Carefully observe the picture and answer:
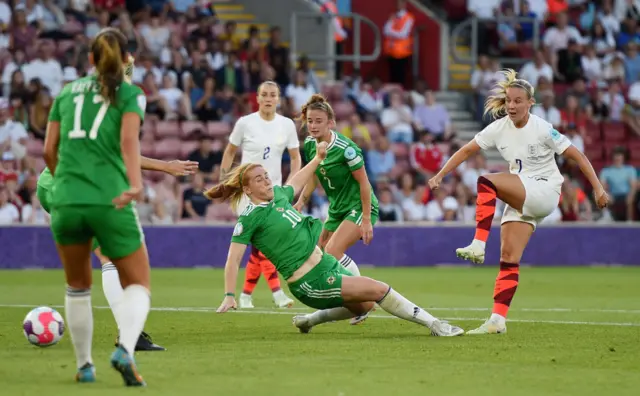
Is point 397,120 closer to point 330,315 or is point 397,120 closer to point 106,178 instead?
point 330,315

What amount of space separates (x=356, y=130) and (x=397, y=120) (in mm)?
1572

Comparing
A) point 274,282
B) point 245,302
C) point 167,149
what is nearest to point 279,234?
point 245,302

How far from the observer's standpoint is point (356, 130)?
2367 centimetres

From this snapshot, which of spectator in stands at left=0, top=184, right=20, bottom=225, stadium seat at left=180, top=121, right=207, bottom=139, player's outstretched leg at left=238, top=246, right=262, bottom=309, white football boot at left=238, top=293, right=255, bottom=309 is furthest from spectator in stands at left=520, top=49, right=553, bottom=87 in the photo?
white football boot at left=238, top=293, right=255, bottom=309

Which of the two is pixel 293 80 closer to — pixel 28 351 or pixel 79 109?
pixel 28 351

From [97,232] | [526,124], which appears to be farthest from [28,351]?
[526,124]

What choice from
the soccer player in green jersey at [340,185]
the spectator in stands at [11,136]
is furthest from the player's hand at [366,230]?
the spectator in stands at [11,136]

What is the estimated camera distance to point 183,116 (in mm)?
23141

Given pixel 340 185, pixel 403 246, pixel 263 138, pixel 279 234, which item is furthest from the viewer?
pixel 403 246

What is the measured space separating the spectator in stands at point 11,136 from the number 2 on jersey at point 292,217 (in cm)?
1204

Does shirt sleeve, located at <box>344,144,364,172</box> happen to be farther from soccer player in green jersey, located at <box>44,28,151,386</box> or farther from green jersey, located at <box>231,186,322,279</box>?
soccer player in green jersey, located at <box>44,28,151,386</box>

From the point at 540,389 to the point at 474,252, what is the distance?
3269 millimetres

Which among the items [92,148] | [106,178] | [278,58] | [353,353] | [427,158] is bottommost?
[353,353]

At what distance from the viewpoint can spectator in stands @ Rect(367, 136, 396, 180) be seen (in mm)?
23500
